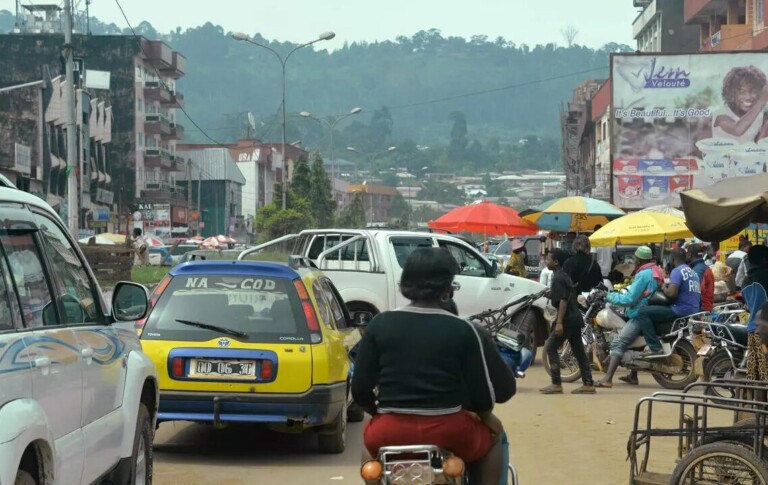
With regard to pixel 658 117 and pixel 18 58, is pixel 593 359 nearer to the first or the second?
pixel 658 117

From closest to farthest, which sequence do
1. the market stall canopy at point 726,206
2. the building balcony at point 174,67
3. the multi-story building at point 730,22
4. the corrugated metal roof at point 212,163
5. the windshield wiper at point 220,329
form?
the market stall canopy at point 726,206 → the windshield wiper at point 220,329 → the multi-story building at point 730,22 → the building balcony at point 174,67 → the corrugated metal roof at point 212,163

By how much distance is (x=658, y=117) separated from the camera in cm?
3453

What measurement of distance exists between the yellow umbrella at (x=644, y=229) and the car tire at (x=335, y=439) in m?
11.5

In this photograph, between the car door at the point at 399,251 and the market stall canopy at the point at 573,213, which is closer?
the car door at the point at 399,251

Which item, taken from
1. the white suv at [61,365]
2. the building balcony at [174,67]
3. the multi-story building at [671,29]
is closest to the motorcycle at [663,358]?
the white suv at [61,365]

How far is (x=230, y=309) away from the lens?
954cm

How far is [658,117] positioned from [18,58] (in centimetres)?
5760

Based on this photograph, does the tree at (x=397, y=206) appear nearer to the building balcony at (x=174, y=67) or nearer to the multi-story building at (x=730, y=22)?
the building balcony at (x=174, y=67)

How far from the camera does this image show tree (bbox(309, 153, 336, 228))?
9625 centimetres

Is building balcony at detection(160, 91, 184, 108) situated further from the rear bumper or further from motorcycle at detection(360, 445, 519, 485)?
motorcycle at detection(360, 445, 519, 485)

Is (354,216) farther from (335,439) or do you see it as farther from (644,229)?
(335,439)

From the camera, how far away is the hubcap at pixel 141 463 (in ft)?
22.8

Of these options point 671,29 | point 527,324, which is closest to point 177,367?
point 527,324

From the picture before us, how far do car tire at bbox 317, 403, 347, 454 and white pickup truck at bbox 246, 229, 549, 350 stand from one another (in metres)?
7.63
